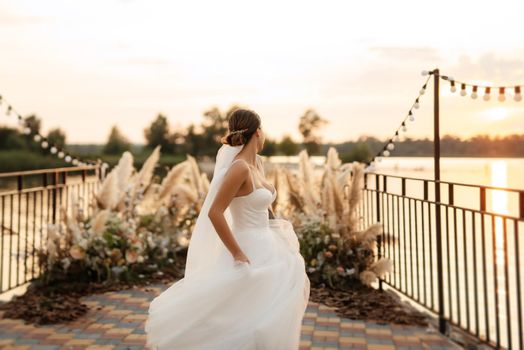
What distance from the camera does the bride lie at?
103 inches

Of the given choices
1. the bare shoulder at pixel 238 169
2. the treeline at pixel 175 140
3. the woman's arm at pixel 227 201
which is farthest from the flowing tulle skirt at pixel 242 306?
the treeline at pixel 175 140

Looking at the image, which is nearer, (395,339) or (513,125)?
(395,339)

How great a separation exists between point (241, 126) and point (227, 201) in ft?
1.28

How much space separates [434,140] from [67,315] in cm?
314

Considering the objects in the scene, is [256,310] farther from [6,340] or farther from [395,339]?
[6,340]

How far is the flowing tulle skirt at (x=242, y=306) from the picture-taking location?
2.63 m

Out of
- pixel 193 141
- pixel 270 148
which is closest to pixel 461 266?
pixel 270 148

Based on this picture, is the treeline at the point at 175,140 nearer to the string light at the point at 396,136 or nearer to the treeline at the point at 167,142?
the treeline at the point at 167,142

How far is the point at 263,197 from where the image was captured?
2742 mm

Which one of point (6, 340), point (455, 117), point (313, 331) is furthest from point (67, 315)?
point (455, 117)

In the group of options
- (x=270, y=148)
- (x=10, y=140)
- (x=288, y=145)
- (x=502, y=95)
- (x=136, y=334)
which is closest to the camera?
(x=136, y=334)

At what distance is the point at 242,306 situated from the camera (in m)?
2.70

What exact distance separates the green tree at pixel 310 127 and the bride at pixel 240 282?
55.3 meters

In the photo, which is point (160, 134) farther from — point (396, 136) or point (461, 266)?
point (396, 136)
